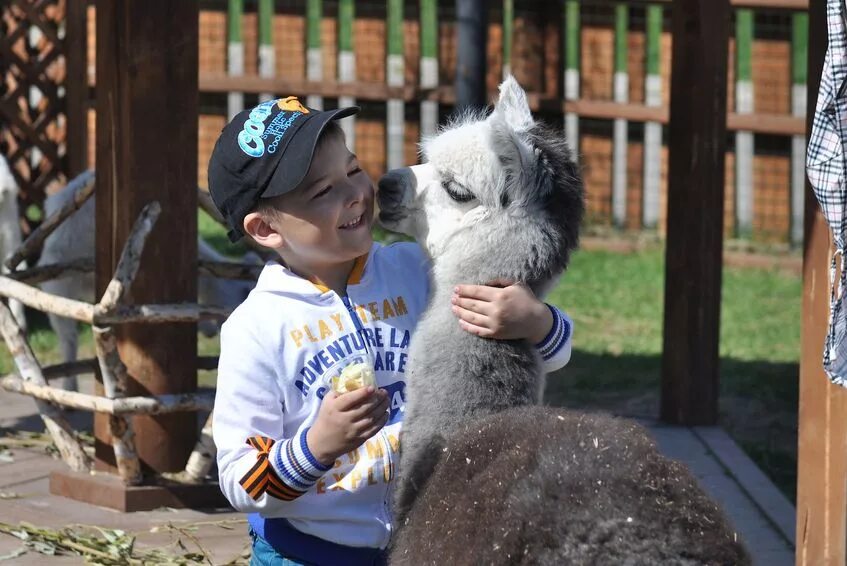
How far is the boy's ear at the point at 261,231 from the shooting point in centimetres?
233

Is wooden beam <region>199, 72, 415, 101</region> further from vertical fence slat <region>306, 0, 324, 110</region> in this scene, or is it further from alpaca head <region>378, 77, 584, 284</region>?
alpaca head <region>378, 77, 584, 284</region>

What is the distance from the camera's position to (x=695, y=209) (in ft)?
18.1

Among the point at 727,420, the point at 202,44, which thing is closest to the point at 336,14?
the point at 202,44

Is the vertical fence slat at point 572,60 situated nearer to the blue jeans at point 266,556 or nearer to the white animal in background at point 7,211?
the white animal in background at point 7,211

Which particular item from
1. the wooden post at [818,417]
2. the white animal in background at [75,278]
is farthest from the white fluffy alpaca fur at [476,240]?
the white animal in background at [75,278]

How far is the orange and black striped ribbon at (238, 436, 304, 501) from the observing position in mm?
2172

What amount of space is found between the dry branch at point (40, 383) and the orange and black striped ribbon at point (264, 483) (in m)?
2.40

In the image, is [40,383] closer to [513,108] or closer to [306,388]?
[306,388]

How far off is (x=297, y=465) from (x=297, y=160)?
53cm

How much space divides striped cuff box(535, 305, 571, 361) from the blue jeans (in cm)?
62

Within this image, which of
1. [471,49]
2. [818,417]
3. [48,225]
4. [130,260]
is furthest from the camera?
[471,49]

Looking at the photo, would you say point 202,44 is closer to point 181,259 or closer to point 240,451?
point 181,259

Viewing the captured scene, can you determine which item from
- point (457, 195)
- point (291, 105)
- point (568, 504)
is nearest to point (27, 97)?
point (291, 105)

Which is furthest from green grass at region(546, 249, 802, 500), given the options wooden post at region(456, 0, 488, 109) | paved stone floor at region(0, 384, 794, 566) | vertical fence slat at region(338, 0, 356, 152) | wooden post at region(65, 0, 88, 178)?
wooden post at region(65, 0, 88, 178)
